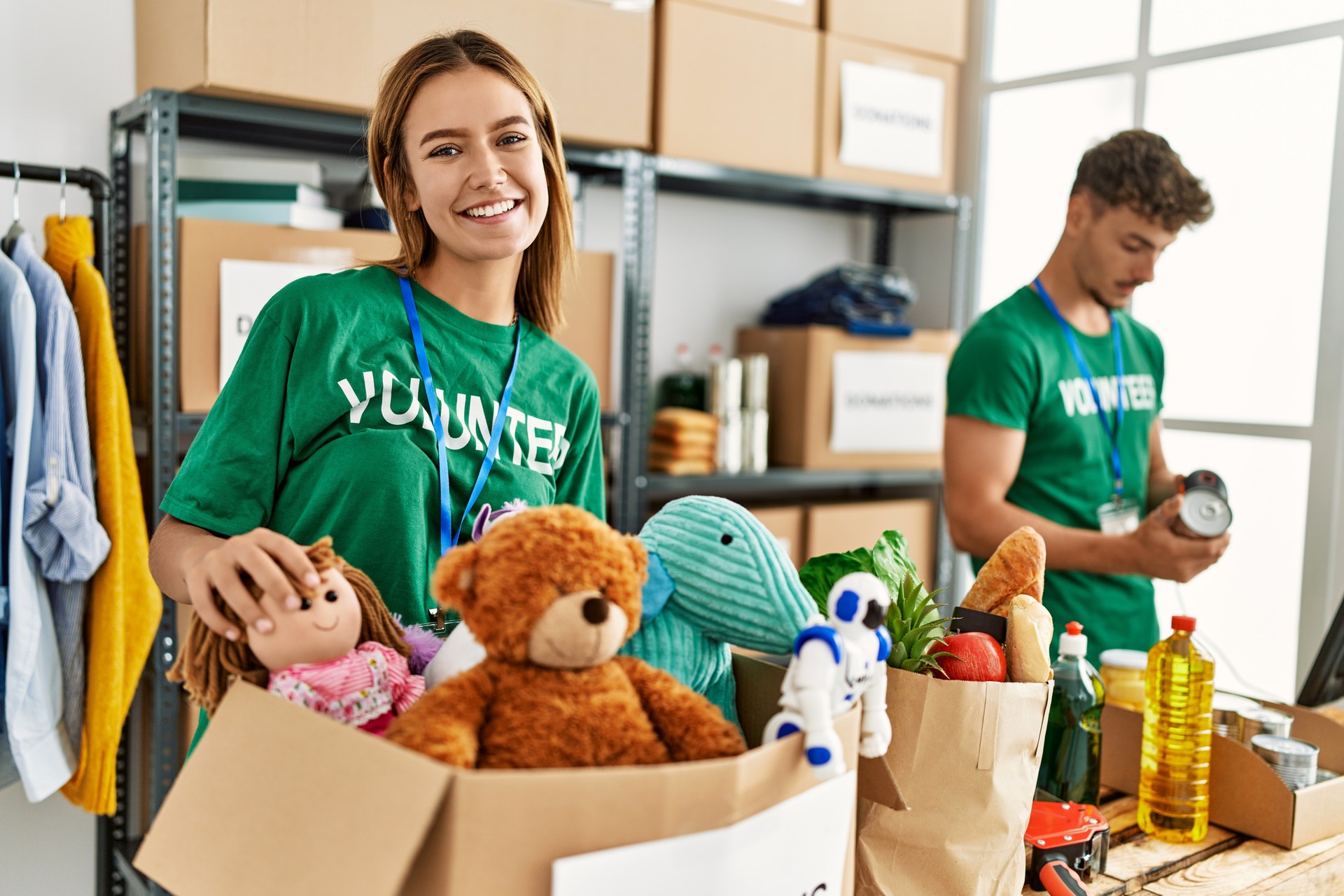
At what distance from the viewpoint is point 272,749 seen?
585mm

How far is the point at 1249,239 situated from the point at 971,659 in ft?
7.25

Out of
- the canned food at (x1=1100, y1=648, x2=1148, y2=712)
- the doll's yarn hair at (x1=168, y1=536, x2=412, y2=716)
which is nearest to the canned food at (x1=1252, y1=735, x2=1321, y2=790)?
the canned food at (x1=1100, y1=648, x2=1148, y2=712)

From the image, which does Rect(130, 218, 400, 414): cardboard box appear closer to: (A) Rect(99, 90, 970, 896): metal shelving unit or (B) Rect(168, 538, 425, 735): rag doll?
(A) Rect(99, 90, 970, 896): metal shelving unit

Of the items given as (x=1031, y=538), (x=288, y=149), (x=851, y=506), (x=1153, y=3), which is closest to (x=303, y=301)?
(x=1031, y=538)

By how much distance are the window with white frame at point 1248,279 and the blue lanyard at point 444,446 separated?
1.98 m

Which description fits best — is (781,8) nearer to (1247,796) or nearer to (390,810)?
(1247,796)

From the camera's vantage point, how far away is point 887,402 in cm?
291

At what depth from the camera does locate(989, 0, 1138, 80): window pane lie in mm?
2857

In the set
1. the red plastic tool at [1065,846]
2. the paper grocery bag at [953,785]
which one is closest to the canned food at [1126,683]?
the red plastic tool at [1065,846]

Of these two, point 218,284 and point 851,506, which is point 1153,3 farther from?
point 218,284

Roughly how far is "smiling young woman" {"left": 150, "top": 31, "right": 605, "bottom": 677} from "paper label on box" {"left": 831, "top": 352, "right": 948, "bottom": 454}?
1.71 m

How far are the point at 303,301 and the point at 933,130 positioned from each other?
232cm

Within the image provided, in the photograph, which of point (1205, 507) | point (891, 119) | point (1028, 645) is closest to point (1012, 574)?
point (1028, 645)

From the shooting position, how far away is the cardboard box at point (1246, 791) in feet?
3.59
